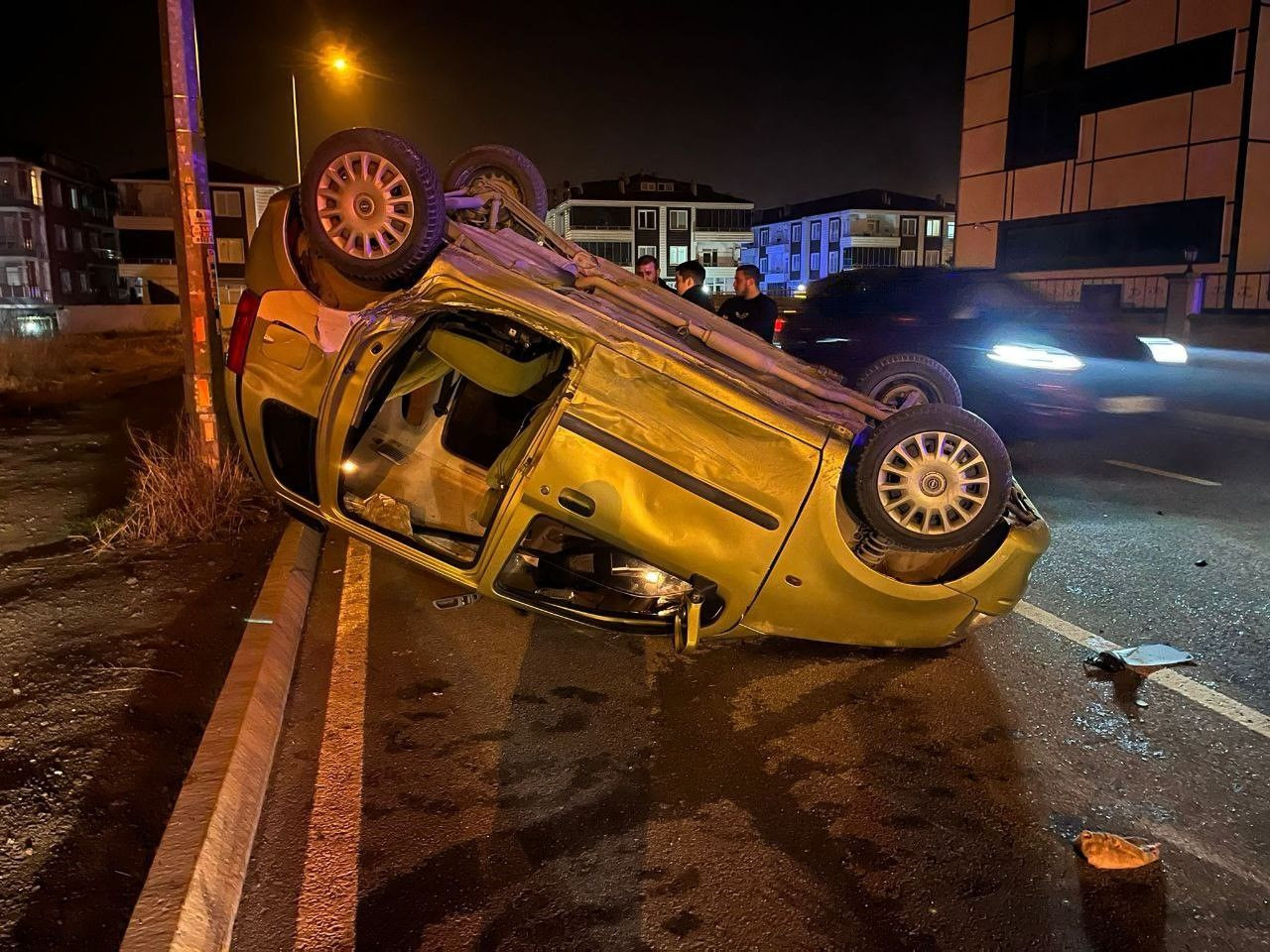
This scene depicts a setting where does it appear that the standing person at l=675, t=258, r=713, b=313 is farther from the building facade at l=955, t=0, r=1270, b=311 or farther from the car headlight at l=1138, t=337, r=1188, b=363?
the building facade at l=955, t=0, r=1270, b=311

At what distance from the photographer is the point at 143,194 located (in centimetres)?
5909

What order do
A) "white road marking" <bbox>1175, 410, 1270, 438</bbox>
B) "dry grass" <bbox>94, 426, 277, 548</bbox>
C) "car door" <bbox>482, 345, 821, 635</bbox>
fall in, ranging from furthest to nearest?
"white road marking" <bbox>1175, 410, 1270, 438</bbox> < "dry grass" <bbox>94, 426, 277, 548</bbox> < "car door" <bbox>482, 345, 821, 635</bbox>

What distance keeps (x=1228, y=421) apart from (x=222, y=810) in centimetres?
1237

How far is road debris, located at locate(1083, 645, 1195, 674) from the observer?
4.32 meters

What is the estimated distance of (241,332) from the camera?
14.2 feet

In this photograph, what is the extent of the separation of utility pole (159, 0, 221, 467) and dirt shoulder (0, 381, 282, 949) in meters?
1.02

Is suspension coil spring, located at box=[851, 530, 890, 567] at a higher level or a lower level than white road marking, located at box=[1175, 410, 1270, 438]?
Result: higher

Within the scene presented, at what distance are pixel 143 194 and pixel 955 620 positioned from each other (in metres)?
66.6

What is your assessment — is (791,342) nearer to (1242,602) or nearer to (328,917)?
(1242,602)

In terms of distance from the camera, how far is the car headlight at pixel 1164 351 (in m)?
13.8

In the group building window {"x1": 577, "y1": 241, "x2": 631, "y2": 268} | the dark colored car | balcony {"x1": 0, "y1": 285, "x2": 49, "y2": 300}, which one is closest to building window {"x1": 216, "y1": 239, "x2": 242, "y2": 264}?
balcony {"x1": 0, "y1": 285, "x2": 49, "y2": 300}

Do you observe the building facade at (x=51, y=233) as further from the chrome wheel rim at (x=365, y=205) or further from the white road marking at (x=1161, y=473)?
the chrome wheel rim at (x=365, y=205)

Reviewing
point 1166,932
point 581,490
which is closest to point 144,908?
point 581,490

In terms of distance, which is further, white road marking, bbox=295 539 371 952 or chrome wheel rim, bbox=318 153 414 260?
chrome wheel rim, bbox=318 153 414 260
